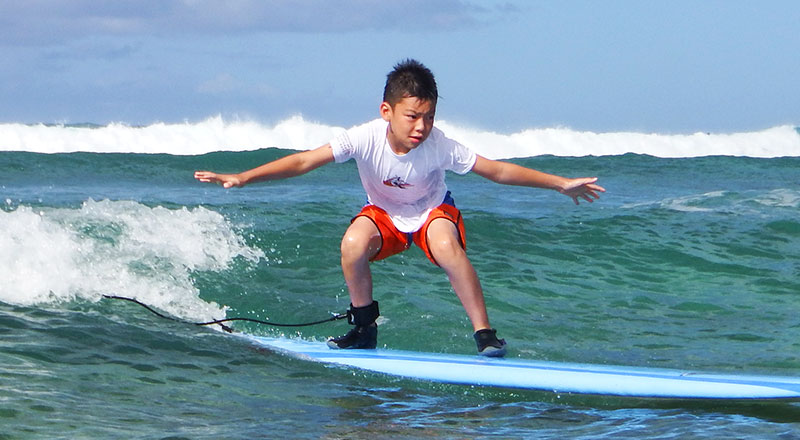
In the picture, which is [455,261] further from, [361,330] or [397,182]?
[361,330]

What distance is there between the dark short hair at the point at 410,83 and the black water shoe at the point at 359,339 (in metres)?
1.33

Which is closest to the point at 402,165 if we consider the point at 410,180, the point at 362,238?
the point at 410,180

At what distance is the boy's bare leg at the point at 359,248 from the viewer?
477 cm

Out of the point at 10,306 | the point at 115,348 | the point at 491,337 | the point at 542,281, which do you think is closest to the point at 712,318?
the point at 542,281

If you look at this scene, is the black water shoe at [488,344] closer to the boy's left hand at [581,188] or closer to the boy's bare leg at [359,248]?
the boy's bare leg at [359,248]

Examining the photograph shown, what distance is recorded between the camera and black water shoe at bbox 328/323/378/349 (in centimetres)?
523

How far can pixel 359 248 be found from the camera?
477cm

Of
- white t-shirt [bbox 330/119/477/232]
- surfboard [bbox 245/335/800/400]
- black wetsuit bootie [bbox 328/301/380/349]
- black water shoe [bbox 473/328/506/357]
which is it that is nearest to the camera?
surfboard [bbox 245/335/800/400]

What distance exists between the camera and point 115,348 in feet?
16.6

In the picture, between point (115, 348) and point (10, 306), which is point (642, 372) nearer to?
point (115, 348)

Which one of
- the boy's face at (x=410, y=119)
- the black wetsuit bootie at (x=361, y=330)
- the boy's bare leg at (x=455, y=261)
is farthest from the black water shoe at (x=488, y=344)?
the boy's face at (x=410, y=119)

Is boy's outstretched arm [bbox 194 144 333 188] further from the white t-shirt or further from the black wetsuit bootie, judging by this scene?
the black wetsuit bootie

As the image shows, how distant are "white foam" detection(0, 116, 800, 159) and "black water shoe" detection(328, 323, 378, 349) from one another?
20653 millimetres

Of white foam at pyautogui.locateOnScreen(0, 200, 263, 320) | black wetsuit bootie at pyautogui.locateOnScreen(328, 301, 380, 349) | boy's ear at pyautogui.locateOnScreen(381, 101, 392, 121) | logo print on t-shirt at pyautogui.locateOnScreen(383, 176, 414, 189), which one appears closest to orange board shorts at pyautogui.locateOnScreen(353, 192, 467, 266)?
logo print on t-shirt at pyautogui.locateOnScreen(383, 176, 414, 189)
